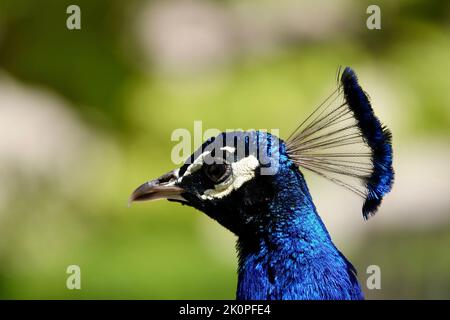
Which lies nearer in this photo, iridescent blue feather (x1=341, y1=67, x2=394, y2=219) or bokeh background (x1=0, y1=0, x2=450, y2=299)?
iridescent blue feather (x1=341, y1=67, x2=394, y2=219)

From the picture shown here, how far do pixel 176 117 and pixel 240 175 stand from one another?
1330 millimetres

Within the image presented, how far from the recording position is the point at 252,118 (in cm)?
271

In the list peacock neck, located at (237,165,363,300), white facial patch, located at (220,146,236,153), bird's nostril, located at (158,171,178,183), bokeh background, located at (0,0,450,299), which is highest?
bokeh background, located at (0,0,450,299)

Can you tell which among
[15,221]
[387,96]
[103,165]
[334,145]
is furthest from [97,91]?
[334,145]

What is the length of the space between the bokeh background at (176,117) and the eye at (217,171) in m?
1.05

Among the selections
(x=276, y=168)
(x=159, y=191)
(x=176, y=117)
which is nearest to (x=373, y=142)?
(x=276, y=168)

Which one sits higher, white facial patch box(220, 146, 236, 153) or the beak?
white facial patch box(220, 146, 236, 153)

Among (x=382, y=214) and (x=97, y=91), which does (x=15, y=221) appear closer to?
(x=97, y=91)

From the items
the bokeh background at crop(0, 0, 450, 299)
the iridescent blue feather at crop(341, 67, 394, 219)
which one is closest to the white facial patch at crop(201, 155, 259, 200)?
the iridescent blue feather at crop(341, 67, 394, 219)

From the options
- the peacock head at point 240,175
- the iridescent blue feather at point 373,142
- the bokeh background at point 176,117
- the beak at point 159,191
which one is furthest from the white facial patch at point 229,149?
the bokeh background at point 176,117

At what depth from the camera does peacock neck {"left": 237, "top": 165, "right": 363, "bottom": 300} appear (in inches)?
54.3

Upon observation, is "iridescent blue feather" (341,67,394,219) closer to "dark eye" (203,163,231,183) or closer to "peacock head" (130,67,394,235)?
"peacock head" (130,67,394,235)

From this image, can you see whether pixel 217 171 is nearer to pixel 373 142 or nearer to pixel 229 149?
pixel 229 149

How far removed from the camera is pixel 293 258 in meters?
1.40
